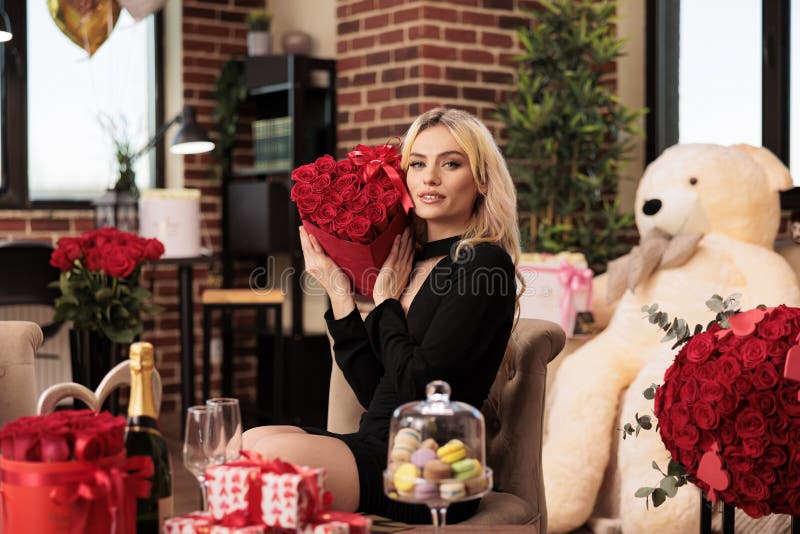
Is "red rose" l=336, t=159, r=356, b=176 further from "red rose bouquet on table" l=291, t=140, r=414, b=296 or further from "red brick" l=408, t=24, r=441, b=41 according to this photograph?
"red brick" l=408, t=24, r=441, b=41

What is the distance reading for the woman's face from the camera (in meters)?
2.08

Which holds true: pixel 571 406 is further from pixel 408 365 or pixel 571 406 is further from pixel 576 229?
pixel 408 365

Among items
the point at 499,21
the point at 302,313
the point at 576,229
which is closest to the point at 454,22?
the point at 499,21

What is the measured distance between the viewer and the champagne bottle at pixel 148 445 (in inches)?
52.1

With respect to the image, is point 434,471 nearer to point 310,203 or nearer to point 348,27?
point 310,203

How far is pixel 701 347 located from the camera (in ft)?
5.87

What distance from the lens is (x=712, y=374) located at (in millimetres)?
1721

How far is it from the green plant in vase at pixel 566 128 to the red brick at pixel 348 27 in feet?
2.38

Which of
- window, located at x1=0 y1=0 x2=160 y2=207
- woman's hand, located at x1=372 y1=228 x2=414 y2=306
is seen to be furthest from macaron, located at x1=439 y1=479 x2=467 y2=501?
window, located at x1=0 y1=0 x2=160 y2=207

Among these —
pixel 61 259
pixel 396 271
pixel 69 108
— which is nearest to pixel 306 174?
pixel 396 271

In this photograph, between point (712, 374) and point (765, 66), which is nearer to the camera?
point (712, 374)

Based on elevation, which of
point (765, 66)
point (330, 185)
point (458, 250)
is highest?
point (765, 66)

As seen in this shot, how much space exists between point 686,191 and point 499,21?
1.31 metres

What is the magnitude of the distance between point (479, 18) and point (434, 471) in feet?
10.8
